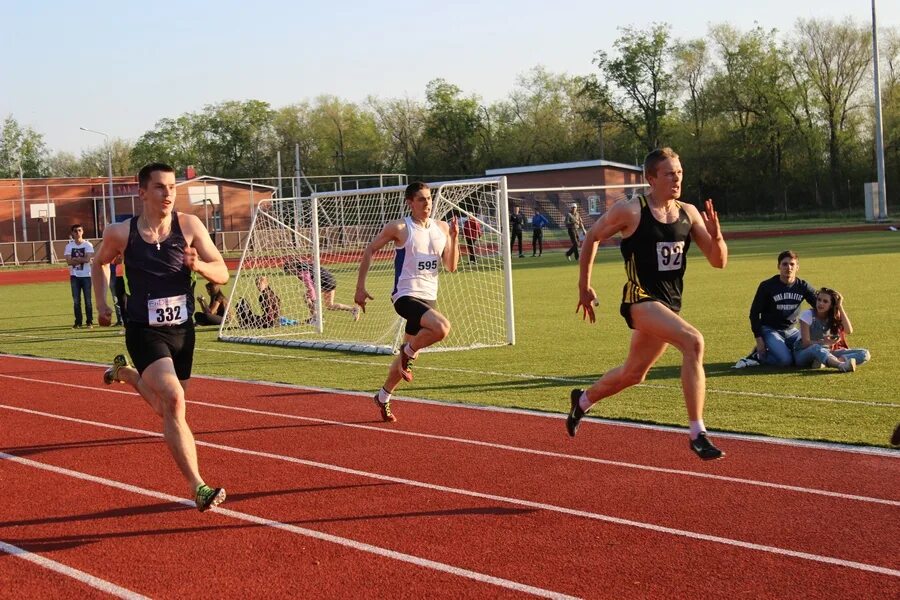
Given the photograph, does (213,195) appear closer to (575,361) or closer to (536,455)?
(575,361)

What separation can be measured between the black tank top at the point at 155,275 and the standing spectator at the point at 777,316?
6.82m

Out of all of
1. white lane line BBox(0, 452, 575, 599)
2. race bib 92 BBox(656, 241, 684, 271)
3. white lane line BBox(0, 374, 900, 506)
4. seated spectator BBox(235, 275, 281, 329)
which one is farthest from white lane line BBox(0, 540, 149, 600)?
seated spectator BBox(235, 275, 281, 329)

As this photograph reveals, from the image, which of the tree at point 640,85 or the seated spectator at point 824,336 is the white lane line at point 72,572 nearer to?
the seated spectator at point 824,336

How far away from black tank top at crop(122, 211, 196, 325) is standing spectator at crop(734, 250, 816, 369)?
22.4 feet

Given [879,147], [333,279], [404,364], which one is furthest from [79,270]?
[879,147]

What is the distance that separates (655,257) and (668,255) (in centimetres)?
9

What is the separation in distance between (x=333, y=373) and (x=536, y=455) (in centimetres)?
548

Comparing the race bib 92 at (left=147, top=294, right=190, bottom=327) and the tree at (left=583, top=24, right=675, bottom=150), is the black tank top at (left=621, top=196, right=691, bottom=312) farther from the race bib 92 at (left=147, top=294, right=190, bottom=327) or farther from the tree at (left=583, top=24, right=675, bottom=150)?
the tree at (left=583, top=24, right=675, bottom=150)

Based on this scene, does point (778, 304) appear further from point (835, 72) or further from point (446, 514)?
point (835, 72)

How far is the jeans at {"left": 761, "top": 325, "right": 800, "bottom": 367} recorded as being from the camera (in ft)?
36.2

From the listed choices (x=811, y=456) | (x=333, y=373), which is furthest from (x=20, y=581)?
(x=333, y=373)

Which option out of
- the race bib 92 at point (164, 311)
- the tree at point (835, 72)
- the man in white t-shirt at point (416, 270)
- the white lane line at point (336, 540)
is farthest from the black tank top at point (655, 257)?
the tree at point (835, 72)

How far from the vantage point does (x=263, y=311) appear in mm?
18328

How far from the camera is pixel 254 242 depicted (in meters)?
18.8
